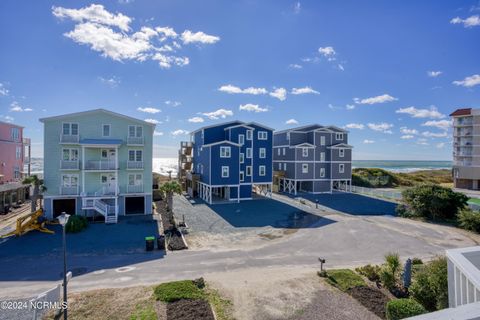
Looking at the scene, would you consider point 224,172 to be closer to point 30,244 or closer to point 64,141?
point 64,141

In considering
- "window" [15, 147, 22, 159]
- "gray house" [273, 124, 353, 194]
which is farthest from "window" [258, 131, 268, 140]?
"window" [15, 147, 22, 159]

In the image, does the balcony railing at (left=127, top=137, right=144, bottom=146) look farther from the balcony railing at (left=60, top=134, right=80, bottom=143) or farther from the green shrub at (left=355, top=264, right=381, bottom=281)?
the green shrub at (left=355, top=264, right=381, bottom=281)

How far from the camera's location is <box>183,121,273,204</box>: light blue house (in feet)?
100

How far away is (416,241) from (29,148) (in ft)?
149

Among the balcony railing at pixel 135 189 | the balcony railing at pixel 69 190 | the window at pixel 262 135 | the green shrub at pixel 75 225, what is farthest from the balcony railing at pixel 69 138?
the window at pixel 262 135

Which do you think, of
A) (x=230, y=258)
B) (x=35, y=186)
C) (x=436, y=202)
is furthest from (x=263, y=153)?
(x=35, y=186)

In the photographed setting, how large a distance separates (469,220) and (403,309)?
19.3 metres

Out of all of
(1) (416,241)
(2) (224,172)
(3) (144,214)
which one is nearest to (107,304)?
(3) (144,214)

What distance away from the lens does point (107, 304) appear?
9.78m

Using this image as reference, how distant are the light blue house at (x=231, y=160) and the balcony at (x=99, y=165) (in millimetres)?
10816

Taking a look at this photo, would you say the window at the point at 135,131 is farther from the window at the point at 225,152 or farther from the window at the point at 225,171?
the window at the point at 225,171

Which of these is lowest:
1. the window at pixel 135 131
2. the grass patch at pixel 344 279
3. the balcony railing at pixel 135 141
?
the grass patch at pixel 344 279

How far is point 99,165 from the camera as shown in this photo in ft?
74.3

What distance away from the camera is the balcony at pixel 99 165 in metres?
22.4
